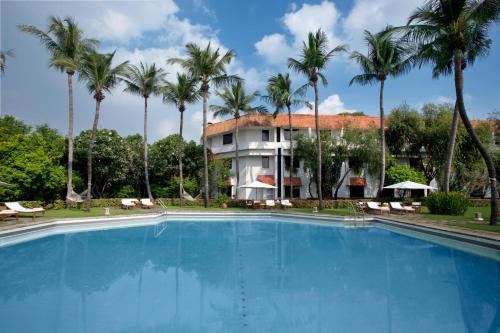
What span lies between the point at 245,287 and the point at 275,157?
2607 centimetres

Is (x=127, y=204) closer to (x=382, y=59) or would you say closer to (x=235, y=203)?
(x=235, y=203)

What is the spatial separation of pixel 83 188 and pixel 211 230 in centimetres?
1696

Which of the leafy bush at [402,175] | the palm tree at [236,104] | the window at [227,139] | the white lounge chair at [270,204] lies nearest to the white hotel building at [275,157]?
the window at [227,139]

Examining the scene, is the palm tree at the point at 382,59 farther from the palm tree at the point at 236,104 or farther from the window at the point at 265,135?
the window at the point at 265,135

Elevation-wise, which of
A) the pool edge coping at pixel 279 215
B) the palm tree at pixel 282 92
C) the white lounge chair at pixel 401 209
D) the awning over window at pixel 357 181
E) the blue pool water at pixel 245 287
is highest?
the palm tree at pixel 282 92

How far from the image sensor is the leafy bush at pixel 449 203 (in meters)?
19.7

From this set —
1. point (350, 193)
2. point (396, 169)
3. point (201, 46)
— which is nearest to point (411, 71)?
point (396, 169)

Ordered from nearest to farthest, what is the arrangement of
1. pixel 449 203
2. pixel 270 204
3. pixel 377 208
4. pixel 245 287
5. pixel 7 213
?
1. pixel 245 287
2. pixel 7 213
3. pixel 449 203
4. pixel 377 208
5. pixel 270 204

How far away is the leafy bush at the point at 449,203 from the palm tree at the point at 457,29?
5487 millimetres

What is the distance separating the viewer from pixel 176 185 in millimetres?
30969

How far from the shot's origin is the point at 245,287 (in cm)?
759

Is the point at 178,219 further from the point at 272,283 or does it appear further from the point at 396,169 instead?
the point at 396,169

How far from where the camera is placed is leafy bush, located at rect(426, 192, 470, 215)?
1969 centimetres

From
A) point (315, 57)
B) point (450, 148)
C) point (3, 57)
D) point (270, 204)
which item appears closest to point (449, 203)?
point (450, 148)
